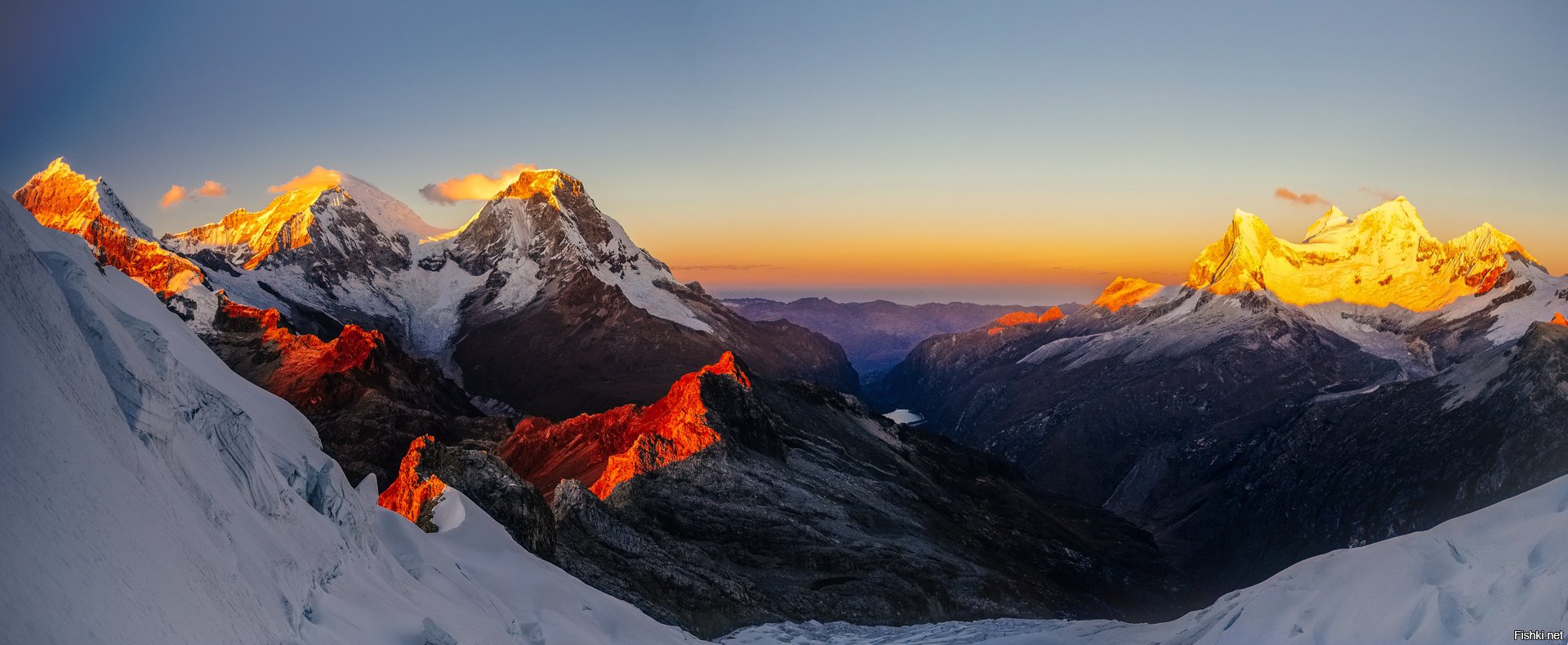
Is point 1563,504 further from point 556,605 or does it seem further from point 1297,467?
point 1297,467

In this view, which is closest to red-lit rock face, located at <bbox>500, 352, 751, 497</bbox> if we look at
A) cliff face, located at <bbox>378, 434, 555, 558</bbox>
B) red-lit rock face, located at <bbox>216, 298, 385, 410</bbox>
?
cliff face, located at <bbox>378, 434, 555, 558</bbox>

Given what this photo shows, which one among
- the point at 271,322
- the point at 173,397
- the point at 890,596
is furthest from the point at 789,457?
the point at 271,322

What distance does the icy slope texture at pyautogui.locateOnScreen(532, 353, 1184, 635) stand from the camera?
220 feet

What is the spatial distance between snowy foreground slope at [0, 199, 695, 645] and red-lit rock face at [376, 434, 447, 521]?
1772cm

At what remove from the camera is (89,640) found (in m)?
12.7

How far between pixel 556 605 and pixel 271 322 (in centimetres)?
18076

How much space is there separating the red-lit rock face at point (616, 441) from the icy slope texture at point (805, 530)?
345 mm

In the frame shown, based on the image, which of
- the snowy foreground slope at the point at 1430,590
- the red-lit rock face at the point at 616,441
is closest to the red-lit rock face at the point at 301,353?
the red-lit rock face at the point at 616,441

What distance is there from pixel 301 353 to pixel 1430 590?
178482 mm

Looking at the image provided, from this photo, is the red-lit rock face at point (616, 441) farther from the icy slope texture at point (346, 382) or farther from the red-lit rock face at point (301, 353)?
the red-lit rock face at point (301, 353)

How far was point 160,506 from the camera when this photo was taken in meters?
17.0

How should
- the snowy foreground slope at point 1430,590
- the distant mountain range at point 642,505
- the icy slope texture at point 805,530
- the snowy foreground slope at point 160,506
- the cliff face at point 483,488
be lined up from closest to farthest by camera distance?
the snowy foreground slope at point 160,506 → the distant mountain range at point 642,505 → the snowy foreground slope at point 1430,590 → the cliff face at point 483,488 → the icy slope texture at point 805,530

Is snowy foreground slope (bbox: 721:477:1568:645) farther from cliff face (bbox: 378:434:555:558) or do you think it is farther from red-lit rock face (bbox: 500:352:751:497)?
red-lit rock face (bbox: 500:352:751:497)

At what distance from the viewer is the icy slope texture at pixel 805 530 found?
220 feet
